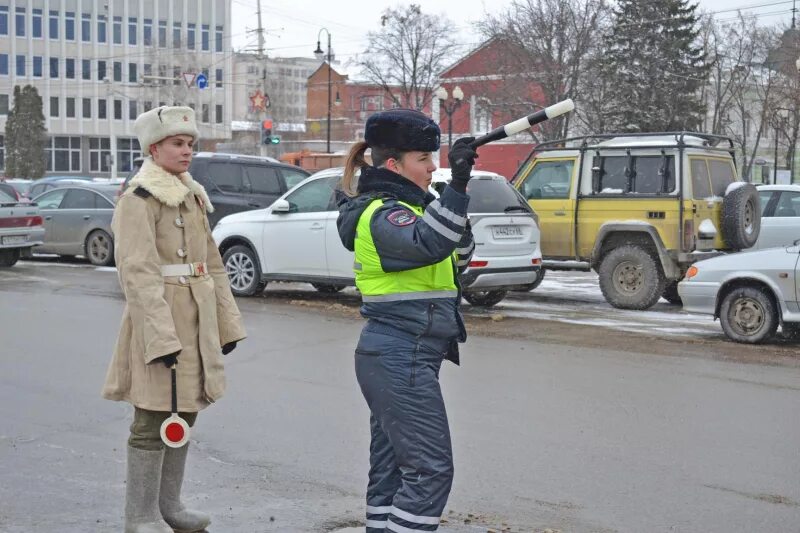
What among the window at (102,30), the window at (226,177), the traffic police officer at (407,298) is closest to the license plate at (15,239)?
the window at (226,177)

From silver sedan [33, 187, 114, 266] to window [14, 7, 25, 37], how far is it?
68353 millimetres

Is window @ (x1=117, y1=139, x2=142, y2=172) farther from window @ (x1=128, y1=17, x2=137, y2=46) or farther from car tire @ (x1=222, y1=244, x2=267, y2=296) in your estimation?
car tire @ (x1=222, y1=244, x2=267, y2=296)

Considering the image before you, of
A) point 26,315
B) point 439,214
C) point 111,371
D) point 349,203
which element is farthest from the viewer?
point 26,315

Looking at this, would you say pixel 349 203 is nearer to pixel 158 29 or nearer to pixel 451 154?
pixel 451 154

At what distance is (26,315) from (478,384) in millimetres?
6401

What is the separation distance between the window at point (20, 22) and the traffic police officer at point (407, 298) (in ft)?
283

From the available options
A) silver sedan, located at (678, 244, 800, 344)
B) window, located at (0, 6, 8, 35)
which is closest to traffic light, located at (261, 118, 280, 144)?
silver sedan, located at (678, 244, 800, 344)

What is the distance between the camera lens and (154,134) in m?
4.84

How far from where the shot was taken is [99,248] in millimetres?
20125

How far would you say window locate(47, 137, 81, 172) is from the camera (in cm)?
8644

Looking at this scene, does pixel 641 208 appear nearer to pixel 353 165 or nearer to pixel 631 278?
pixel 631 278

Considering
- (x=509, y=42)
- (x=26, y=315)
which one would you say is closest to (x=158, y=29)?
(x=509, y=42)

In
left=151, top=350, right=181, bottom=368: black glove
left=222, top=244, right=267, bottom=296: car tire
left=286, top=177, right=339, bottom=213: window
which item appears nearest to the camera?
left=151, top=350, right=181, bottom=368: black glove

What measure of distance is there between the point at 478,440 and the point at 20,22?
278 ft
